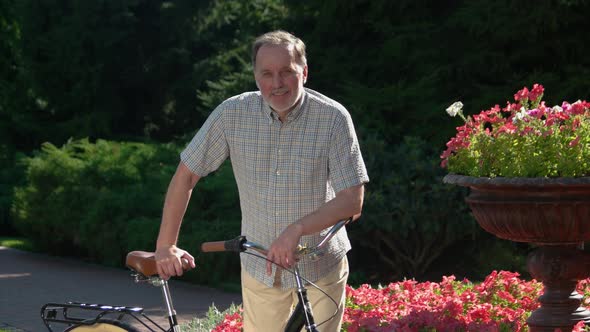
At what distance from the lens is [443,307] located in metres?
6.02

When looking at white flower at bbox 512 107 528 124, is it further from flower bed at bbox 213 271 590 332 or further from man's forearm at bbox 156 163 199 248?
man's forearm at bbox 156 163 199 248

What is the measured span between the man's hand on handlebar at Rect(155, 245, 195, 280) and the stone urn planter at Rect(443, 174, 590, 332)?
1.93 m

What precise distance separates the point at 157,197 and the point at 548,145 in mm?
8080

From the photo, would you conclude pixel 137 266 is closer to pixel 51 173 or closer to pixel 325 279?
pixel 325 279

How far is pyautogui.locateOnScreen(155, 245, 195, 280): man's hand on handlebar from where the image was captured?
3.51 metres

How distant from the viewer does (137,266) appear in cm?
362

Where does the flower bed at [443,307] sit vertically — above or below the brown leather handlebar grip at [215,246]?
below

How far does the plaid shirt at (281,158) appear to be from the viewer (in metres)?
3.66

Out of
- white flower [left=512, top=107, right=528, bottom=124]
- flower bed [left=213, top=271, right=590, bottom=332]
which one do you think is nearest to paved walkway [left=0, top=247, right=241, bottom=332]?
flower bed [left=213, top=271, right=590, bottom=332]

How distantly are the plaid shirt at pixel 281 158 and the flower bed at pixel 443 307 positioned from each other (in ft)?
6.44

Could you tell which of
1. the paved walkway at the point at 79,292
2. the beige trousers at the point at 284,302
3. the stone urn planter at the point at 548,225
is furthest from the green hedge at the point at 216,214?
the beige trousers at the point at 284,302

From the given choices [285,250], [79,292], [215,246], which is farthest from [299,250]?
[79,292]

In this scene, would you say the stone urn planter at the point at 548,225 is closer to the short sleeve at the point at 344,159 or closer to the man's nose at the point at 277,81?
the short sleeve at the point at 344,159

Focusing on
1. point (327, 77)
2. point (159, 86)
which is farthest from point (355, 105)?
point (159, 86)
